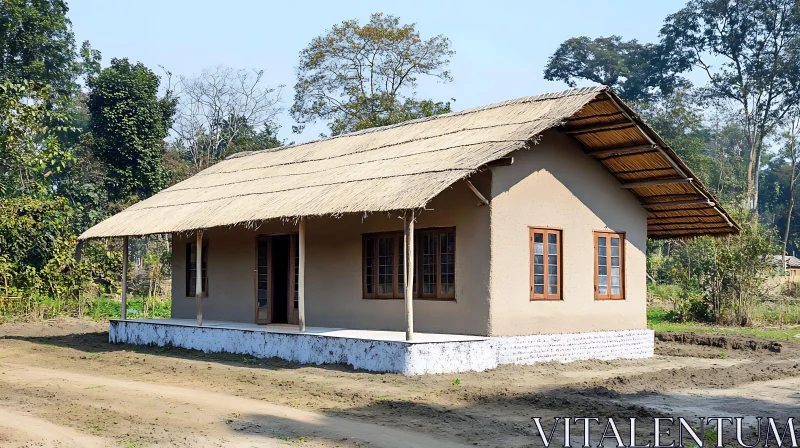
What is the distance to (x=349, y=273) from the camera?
1464 cm

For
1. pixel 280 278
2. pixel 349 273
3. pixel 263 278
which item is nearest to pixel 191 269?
pixel 263 278

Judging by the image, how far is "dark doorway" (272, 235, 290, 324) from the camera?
16.2 meters

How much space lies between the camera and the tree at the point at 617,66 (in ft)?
155

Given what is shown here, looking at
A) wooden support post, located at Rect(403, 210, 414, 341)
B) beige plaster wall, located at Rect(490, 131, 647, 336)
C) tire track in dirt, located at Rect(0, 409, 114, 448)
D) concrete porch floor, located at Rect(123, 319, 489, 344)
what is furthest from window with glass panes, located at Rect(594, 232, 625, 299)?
tire track in dirt, located at Rect(0, 409, 114, 448)

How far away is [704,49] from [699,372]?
120 ft

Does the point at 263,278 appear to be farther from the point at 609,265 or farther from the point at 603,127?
the point at 603,127

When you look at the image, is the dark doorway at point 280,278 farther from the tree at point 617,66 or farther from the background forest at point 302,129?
the tree at point 617,66

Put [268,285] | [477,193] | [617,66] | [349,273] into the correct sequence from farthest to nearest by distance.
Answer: [617,66], [268,285], [349,273], [477,193]

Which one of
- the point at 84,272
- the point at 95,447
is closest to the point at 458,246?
the point at 95,447

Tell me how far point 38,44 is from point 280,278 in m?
25.4

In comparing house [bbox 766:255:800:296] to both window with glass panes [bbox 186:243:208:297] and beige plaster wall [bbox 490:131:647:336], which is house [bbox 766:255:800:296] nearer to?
beige plaster wall [bbox 490:131:647:336]

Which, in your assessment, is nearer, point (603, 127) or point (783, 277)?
point (603, 127)

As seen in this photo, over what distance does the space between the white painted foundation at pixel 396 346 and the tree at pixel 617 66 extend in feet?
115

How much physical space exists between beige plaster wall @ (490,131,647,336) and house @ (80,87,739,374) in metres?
0.03
